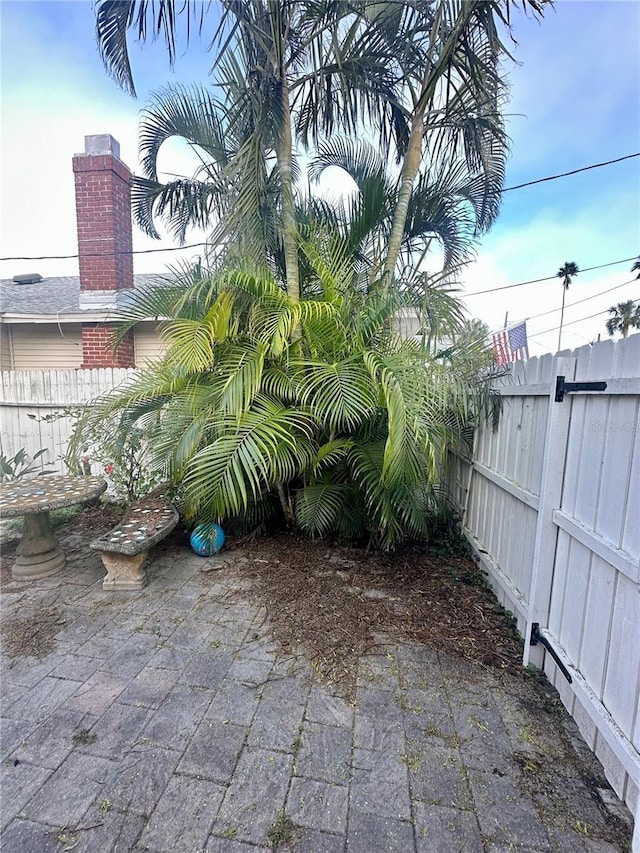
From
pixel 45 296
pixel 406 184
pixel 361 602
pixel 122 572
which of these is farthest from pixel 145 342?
pixel 361 602

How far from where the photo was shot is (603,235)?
9.48 meters

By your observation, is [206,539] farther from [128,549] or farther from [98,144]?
[98,144]

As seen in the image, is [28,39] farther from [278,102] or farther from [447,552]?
[447,552]

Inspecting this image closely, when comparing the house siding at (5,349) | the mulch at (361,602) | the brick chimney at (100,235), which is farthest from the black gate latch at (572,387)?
the house siding at (5,349)

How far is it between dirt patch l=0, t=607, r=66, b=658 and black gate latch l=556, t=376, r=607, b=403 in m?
3.02

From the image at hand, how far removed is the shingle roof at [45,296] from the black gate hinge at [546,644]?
6034 mm

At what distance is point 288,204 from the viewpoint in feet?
10.2

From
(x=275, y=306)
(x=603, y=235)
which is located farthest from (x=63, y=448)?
(x=603, y=235)

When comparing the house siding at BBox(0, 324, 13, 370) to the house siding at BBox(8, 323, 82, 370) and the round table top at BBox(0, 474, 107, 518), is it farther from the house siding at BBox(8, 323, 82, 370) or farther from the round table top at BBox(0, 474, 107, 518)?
the round table top at BBox(0, 474, 107, 518)

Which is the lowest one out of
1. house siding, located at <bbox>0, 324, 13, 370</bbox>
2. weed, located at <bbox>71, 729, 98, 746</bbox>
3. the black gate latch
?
weed, located at <bbox>71, 729, 98, 746</bbox>

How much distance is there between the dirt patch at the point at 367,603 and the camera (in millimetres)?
2168

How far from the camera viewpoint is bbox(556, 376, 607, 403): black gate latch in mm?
1626

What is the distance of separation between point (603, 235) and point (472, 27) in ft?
29.8

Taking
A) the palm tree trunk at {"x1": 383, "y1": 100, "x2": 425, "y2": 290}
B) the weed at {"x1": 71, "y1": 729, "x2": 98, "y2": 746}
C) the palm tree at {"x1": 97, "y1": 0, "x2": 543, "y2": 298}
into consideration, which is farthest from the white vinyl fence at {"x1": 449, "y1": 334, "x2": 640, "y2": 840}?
the weed at {"x1": 71, "y1": 729, "x2": 98, "y2": 746}
